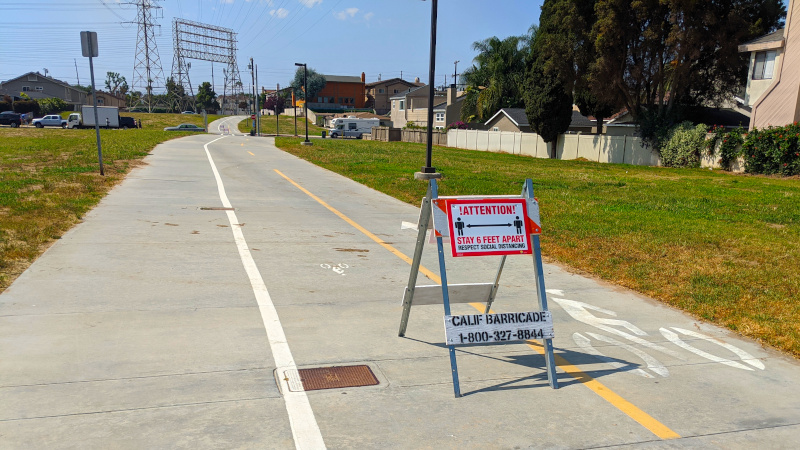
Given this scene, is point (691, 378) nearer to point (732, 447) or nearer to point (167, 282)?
point (732, 447)

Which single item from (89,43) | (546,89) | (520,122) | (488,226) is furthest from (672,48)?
(488,226)

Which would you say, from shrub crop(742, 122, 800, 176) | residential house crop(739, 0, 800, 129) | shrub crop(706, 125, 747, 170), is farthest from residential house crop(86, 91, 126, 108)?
shrub crop(742, 122, 800, 176)

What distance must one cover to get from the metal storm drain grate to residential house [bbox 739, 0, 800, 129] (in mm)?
30255

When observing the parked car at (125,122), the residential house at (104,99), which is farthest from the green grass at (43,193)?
the residential house at (104,99)

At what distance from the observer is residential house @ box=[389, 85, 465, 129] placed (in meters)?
73.2

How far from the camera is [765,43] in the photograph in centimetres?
2869

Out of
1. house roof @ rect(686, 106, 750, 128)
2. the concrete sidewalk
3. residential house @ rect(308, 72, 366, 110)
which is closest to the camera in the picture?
the concrete sidewalk

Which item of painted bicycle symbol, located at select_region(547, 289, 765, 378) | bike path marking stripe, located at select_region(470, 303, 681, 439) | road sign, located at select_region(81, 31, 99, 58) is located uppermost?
road sign, located at select_region(81, 31, 99, 58)

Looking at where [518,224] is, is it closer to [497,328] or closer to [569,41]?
[497,328]

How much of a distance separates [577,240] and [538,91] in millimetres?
29757

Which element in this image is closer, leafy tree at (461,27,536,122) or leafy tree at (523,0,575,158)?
leafy tree at (523,0,575,158)

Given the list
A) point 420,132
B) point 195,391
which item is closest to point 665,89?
point 420,132

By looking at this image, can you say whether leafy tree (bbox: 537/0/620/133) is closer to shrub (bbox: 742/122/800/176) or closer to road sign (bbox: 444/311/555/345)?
shrub (bbox: 742/122/800/176)

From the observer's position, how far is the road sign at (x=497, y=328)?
15.3 ft
